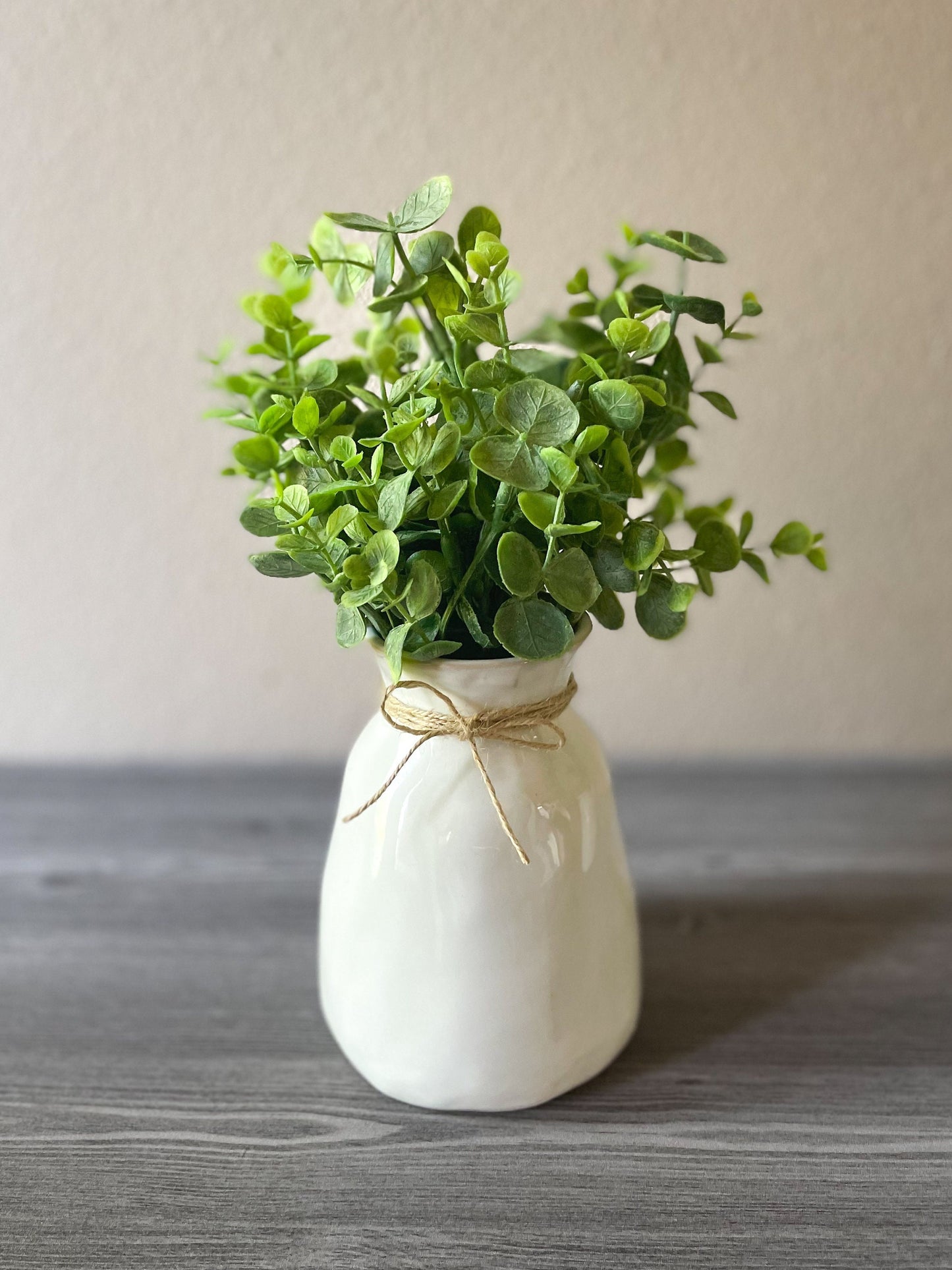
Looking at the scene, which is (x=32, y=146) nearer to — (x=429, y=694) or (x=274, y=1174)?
(x=429, y=694)

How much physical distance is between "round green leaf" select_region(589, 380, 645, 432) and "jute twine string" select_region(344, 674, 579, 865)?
0.16 meters

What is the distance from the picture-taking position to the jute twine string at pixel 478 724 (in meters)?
0.54

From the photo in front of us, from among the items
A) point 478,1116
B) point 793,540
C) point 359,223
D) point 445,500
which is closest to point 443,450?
point 445,500

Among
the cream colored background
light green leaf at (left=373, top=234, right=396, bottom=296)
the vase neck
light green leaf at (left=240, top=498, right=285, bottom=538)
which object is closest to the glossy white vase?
the vase neck

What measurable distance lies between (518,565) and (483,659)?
79 millimetres

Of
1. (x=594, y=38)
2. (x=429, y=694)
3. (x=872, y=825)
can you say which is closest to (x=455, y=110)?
(x=594, y=38)

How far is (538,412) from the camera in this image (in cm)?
47

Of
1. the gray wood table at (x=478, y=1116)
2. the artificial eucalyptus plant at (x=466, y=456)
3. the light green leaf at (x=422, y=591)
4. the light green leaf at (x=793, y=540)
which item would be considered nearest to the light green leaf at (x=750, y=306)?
the artificial eucalyptus plant at (x=466, y=456)

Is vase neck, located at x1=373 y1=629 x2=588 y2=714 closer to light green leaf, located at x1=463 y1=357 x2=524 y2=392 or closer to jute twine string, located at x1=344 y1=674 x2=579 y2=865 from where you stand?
jute twine string, located at x1=344 y1=674 x2=579 y2=865

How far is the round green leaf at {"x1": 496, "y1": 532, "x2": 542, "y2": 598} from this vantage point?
0.47 meters

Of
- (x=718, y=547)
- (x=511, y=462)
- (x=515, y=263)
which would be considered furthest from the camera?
(x=515, y=263)

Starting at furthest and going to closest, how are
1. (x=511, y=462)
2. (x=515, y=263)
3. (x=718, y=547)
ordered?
1. (x=515, y=263)
2. (x=718, y=547)
3. (x=511, y=462)

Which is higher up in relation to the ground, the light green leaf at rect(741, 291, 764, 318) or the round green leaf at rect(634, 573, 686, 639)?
the light green leaf at rect(741, 291, 764, 318)

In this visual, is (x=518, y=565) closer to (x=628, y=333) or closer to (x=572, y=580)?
(x=572, y=580)
